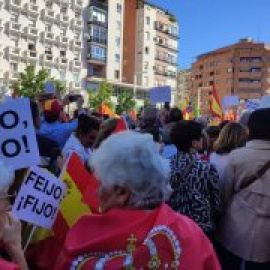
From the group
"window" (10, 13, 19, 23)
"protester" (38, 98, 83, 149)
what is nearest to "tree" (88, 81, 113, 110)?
"window" (10, 13, 19, 23)

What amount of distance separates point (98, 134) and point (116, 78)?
245ft

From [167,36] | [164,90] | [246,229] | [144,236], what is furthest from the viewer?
[167,36]

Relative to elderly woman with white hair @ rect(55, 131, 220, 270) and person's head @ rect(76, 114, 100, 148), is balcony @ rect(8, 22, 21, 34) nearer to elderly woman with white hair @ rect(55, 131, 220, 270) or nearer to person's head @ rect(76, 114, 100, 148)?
person's head @ rect(76, 114, 100, 148)

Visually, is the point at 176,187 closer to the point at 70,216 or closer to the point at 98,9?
the point at 70,216

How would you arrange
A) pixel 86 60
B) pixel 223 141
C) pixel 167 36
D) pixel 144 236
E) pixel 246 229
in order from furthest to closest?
pixel 167 36, pixel 86 60, pixel 223 141, pixel 246 229, pixel 144 236

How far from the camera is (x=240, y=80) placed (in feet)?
466

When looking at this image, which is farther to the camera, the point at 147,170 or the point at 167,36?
the point at 167,36

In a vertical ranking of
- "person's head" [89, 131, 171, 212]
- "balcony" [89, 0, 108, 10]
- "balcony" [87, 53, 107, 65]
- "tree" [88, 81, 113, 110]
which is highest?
"balcony" [89, 0, 108, 10]

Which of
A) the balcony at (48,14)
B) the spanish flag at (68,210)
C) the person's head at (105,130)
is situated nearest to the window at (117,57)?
the balcony at (48,14)

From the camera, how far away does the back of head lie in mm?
5152

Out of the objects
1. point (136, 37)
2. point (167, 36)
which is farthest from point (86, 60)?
point (167, 36)

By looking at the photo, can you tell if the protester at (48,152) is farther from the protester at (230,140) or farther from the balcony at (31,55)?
the balcony at (31,55)

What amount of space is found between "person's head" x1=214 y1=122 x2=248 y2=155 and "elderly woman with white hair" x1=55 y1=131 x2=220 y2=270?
2.42 meters

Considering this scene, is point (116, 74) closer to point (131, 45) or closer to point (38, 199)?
point (131, 45)
